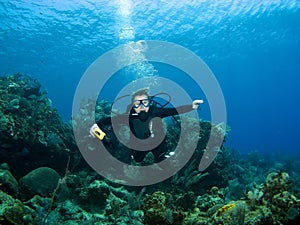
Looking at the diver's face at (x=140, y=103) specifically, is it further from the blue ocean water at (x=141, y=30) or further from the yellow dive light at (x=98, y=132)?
the blue ocean water at (x=141, y=30)

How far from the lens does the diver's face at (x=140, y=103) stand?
6.96 meters

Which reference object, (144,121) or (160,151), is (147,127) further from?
(160,151)

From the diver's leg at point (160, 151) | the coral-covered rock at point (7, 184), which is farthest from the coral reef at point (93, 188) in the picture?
the diver's leg at point (160, 151)

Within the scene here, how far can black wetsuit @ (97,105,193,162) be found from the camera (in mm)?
6980

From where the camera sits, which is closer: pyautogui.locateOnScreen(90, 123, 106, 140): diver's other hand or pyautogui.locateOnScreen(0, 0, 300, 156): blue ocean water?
pyautogui.locateOnScreen(90, 123, 106, 140): diver's other hand

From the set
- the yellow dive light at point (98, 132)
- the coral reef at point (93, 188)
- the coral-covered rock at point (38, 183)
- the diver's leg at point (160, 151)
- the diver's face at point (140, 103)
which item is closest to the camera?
the coral reef at point (93, 188)

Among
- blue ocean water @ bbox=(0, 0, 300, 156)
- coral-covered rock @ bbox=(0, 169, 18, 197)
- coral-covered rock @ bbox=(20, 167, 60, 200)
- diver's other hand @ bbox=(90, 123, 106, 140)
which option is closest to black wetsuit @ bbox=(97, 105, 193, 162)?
diver's other hand @ bbox=(90, 123, 106, 140)

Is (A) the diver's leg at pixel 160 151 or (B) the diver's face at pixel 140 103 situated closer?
(B) the diver's face at pixel 140 103

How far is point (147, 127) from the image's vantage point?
7.03 meters

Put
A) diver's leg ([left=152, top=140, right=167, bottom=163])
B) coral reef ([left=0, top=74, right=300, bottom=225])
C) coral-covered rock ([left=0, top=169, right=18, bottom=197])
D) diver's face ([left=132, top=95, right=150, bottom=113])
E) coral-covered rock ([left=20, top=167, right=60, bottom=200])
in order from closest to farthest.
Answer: coral reef ([left=0, top=74, right=300, bottom=225]) → coral-covered rock ([left=0, top=169, right=18, bottom=197]) → coral-covered rock ([left=20, top=167, right=60, bottom=200]) → diver's face ([left=132, top=95, right=150, bottom=113]) → diver's leg ([left=152, top=140, right=167, bottom=163])

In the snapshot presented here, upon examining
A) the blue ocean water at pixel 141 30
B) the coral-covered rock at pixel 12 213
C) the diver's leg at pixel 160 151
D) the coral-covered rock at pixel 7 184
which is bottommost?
the coral-covered rock at pixel 12 213

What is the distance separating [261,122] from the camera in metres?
172

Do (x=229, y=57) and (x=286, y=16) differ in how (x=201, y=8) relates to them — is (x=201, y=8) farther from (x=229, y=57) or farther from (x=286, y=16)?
(x=229, y=57)

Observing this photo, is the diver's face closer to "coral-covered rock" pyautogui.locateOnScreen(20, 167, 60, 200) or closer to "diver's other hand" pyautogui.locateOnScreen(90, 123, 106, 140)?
"diver's other hand" pyautogui.locateOnScreen(90, 123, 106, 140)
